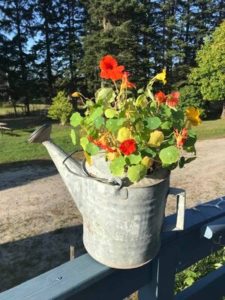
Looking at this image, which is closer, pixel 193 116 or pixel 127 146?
pixel 127 146

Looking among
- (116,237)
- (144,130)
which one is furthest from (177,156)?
(116,237)

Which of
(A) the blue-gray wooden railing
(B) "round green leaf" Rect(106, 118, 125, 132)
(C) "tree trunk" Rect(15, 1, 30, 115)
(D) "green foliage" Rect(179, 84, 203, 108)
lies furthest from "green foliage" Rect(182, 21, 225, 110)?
(B) "round green leaf" Rect(106, 118, 125, 132)

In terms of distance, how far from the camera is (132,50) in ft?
73.6

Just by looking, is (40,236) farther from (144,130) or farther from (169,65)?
(169,65)

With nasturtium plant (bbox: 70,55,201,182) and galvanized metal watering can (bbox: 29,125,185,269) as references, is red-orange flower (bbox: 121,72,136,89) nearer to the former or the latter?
nasturtium plant (bbox: 70,55,201,182)

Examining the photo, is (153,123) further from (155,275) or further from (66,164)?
(155,275)

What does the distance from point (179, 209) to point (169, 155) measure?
0.32 metres

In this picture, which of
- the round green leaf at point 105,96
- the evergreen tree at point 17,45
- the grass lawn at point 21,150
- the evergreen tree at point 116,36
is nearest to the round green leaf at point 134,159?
the round green leaf at point 105,96

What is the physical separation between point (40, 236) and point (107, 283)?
15.2 feet

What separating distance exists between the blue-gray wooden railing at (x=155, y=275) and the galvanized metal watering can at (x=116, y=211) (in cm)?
7

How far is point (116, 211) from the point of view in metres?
1.17

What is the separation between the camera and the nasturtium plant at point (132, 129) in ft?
3.67

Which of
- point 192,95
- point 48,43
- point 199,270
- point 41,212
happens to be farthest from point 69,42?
point 199,270

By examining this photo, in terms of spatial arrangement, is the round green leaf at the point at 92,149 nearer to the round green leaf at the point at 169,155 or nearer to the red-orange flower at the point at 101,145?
the red-orange flower at the point at 101,145
